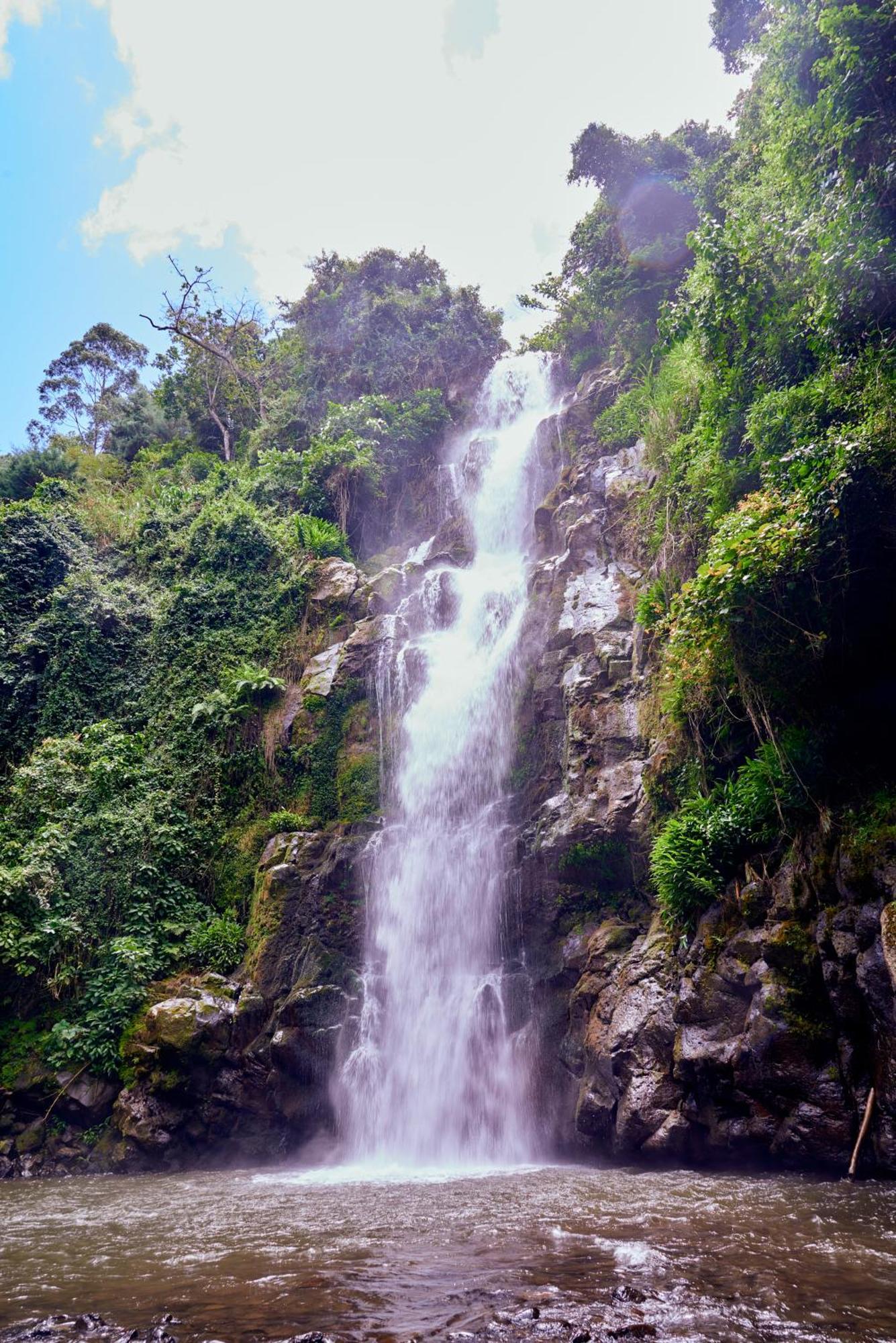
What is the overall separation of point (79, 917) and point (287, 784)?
4.29 metres

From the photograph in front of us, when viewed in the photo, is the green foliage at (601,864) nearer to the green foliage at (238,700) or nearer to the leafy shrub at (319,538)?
the green foliage at (238,700)

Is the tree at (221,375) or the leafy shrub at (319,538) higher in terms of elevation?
the tree at (221,375)

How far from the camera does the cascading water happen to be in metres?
10.4

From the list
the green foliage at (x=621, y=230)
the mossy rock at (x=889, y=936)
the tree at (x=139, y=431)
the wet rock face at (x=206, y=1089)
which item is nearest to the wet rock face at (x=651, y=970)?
the mossy rock at (x=889, y=936)

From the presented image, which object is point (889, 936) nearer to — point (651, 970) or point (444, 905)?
point (651, 970)

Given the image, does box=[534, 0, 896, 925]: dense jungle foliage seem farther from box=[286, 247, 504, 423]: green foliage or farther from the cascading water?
box=[286, 247, 504, 423]: green foliage

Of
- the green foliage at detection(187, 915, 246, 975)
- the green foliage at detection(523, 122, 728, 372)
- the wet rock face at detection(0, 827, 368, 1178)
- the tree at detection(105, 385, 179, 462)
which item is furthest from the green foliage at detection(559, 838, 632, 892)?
the tree at detection(105, 385, 179, 462)

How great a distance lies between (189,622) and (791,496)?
Answer: 14.6 m

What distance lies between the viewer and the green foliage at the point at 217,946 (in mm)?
A: 12570

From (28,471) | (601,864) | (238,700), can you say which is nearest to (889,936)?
(601,864)

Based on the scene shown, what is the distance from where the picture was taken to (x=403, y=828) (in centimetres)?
1367

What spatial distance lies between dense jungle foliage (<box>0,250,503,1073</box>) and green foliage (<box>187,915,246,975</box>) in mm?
34

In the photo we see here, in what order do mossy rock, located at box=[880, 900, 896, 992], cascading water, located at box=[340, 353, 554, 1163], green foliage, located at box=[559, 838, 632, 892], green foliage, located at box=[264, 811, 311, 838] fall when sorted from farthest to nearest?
green foliage, located at box=[264, 811, 311, 838] → green foliage, located at box=[559, 838, 632, 892] → cascading water, located at box=[340, 353, 554, 1163] → mossy rock, located at box=[880, 900, 896, 992]

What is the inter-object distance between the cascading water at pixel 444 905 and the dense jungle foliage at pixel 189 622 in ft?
5.19
